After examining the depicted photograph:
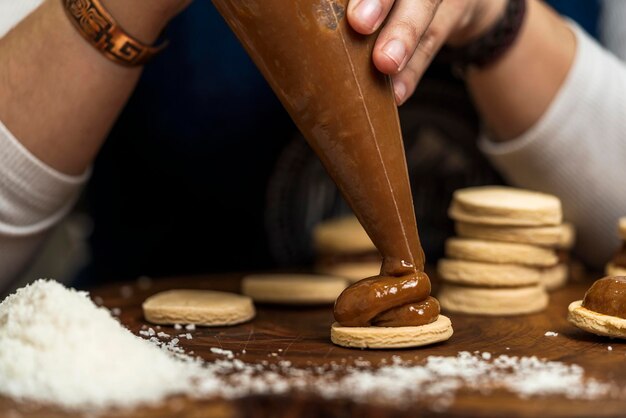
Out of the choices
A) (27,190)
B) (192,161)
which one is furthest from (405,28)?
(192,161)

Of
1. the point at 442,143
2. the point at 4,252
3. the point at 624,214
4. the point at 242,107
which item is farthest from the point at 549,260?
the point at 4,252

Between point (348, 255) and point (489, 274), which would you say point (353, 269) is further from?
point (489, 274)

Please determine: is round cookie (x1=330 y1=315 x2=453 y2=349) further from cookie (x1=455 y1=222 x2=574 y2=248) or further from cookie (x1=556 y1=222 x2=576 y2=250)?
cookie (x1=556 y1=222 x2=576 y2=250)

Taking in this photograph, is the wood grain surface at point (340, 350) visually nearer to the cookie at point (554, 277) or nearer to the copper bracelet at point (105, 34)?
the cookie at point (554, 277)

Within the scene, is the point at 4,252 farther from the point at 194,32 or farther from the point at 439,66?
the point at 439,66

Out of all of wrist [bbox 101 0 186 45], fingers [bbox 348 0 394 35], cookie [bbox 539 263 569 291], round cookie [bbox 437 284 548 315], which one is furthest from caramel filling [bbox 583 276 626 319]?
wrist [bbox 101 0 186 45]

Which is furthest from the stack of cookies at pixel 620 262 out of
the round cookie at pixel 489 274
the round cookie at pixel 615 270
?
the round cookie at pixel 489 274

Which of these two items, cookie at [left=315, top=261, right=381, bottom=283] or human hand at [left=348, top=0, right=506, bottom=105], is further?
cookie at [left=315, top=261, right=381, bottom=283]
